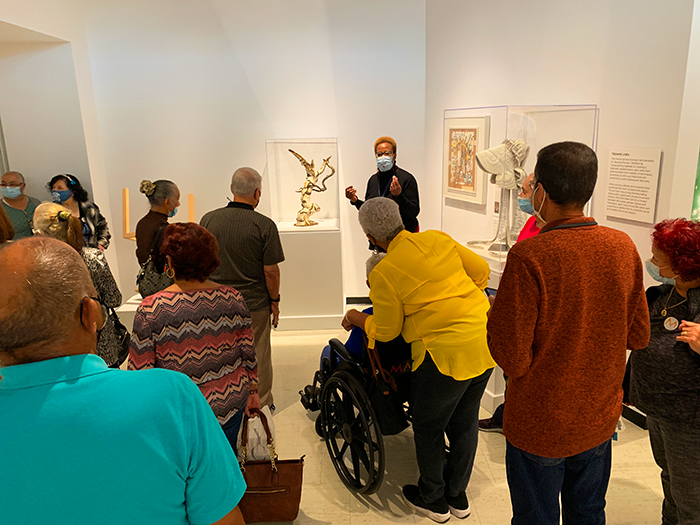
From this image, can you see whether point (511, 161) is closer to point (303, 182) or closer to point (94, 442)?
point (303, 182)

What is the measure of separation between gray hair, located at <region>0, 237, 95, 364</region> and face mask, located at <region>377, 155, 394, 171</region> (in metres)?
3.77

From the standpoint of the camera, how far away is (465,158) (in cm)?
387

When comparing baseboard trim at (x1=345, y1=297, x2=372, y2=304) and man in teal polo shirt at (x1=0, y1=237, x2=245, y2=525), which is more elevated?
man in teal polo shirt at (x1=0, y1=237, x2=245, y2=525)

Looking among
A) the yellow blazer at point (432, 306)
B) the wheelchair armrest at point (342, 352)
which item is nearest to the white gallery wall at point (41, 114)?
the wheelchair armrest at point (342, 352)

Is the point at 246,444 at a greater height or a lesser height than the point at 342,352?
lesser

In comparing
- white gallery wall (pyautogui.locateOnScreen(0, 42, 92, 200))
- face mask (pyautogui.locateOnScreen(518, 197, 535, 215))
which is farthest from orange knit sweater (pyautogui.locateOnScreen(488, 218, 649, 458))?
white gallery wall (pyautogui.locateOnScreen(0, 42, 92, 200))

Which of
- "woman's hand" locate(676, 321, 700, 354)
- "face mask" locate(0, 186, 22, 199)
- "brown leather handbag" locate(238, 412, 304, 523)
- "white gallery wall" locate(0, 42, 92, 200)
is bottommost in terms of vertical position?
"brown leather handbag" locate(238, 412, 304, 523)

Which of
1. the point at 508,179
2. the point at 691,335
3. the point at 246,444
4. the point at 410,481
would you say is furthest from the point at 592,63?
the point at 246,444

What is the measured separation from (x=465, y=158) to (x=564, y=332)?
2.62 meters

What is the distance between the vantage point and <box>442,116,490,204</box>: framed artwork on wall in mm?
3607

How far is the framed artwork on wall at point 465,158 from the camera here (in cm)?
361

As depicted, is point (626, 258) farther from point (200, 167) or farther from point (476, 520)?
point (200, 167)

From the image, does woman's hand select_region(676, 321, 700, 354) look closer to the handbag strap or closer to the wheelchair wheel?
the wheelchair wheel

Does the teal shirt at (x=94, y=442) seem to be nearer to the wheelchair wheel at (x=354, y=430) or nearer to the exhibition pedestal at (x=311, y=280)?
the wheelchair wheel at (x=354, y=430)
